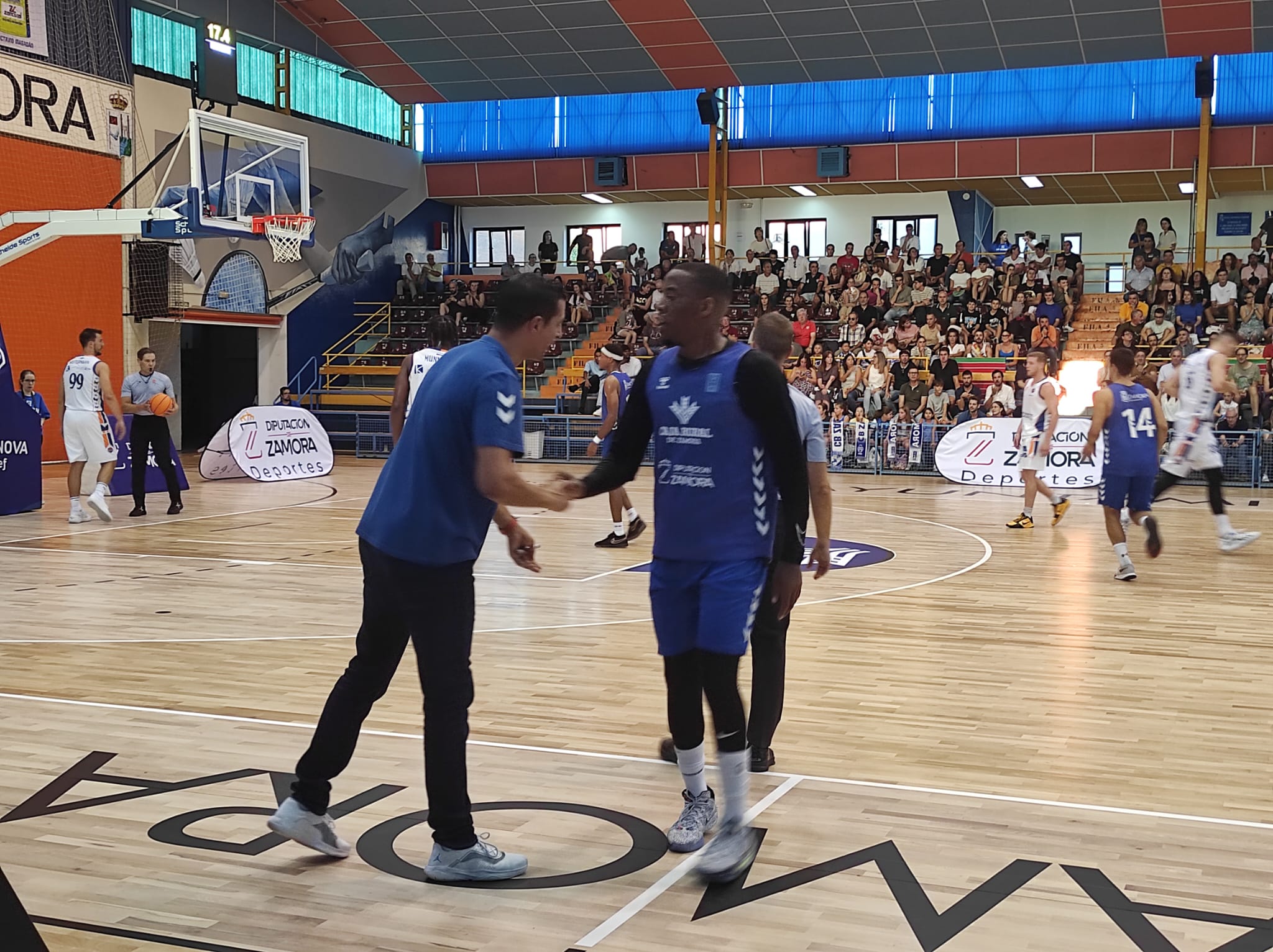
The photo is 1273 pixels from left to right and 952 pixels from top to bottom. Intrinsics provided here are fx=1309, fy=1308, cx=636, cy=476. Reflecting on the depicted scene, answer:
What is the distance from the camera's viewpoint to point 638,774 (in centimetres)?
482

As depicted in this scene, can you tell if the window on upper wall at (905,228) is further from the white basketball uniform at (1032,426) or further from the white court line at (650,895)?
the white court line at (650,895)

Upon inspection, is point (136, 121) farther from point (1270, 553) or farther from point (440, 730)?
point (440, 730)

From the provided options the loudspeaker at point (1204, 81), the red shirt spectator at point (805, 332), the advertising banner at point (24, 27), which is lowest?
the red shirt spectator at point (805, 332)

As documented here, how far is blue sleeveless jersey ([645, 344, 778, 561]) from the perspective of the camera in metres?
3.83

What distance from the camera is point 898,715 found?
225 inches

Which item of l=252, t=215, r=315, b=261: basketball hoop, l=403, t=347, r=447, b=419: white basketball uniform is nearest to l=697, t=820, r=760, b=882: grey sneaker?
l=403, t=347, r=447, b=419: white basketball uniform

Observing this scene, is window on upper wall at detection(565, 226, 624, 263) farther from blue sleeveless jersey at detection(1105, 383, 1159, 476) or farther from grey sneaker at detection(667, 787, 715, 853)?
grey sneaker at detection(667, 787, 715, 853)

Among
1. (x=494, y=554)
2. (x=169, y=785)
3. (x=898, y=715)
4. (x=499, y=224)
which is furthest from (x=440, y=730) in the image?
(x=499, y=224)

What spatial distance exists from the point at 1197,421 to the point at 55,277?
1831cm

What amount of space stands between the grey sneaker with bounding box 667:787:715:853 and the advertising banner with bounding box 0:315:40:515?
37.5 ft

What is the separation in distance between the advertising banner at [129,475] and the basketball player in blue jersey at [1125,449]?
33.4ft

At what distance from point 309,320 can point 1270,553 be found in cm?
2134

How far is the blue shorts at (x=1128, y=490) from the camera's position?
9.91m

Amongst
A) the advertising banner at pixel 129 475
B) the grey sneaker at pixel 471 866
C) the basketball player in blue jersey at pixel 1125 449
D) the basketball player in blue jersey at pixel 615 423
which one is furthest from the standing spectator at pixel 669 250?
the grey sneaker at pixel 471 866
